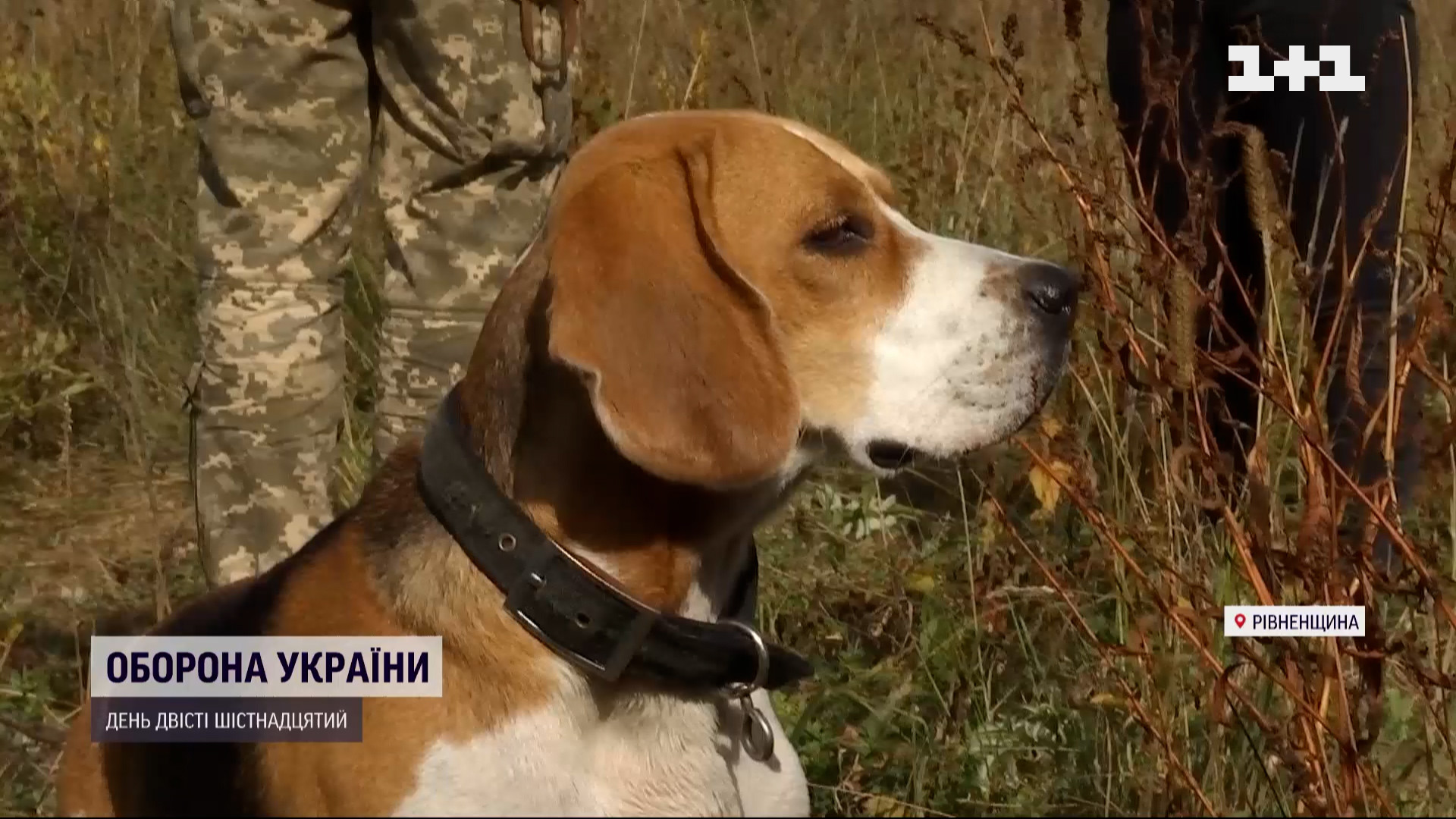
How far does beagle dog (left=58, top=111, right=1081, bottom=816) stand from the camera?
6.86 feet

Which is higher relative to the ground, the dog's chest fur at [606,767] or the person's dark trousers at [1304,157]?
the person's dark trousers at [1304,157]

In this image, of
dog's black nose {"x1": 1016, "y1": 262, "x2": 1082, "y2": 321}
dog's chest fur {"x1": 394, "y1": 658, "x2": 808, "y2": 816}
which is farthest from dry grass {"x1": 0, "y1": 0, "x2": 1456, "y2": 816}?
dog's chest fur {"x1": 394, "y1": 658, "x2": 808, "y2": 816}

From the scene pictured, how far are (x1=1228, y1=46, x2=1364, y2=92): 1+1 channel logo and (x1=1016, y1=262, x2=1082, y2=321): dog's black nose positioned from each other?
97 centimetres

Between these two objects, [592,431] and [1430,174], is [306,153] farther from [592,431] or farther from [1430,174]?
[1430,174]

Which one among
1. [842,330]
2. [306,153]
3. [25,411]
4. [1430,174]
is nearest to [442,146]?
[306,153]

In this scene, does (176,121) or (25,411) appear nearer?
(25,411)

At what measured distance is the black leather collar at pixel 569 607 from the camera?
2.10m

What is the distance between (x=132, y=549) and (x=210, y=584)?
105cm

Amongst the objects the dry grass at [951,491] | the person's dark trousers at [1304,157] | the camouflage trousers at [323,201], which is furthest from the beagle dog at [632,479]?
the camouflage trousers at [323,201]

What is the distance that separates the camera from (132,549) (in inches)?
179

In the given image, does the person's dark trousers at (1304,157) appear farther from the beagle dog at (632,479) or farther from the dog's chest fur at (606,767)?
the dog's chest fur at (606,767)

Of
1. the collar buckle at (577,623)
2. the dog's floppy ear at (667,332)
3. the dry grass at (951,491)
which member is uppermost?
the dog's floppy ear at (667,332)

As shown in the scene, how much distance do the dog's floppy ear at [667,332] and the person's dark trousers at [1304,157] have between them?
100 cm

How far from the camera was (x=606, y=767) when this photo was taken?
2.12 meters
